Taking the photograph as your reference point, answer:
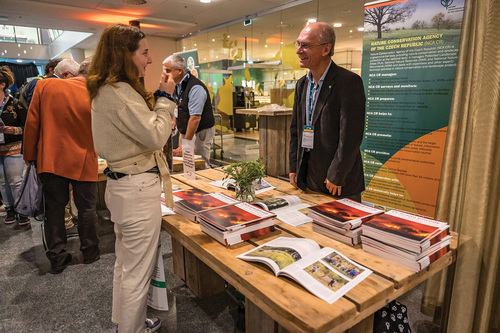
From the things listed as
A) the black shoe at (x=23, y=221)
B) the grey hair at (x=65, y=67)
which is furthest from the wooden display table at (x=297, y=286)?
the black shoe at (x=23, y=221)

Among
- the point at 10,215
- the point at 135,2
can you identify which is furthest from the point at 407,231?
the point at 135,2

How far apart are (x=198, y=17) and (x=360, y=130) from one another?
667 cm

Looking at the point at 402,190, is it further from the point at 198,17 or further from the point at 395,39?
the point at 198,17

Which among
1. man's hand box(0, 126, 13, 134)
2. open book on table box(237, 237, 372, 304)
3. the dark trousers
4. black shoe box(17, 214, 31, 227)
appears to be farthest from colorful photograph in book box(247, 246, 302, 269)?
black shoe box(17, 214, 31, 227)

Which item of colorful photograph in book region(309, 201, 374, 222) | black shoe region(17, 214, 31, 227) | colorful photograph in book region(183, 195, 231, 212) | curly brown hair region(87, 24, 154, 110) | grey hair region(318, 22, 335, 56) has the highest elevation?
grey hair region(318, 22, 335, 56)

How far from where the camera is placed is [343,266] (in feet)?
3.46

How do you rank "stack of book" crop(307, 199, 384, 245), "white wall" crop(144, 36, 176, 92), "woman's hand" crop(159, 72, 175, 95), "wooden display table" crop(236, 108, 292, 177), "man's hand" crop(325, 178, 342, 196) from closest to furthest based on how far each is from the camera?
1. "stack of book" crop(307, 199, 384, 245)
2. "woman's hand" crop(159, 72, 175, 95)
3. "man's hand" crop(325, 178, 342, 196)
4. "wooden display table" crop(236, 108, 292, 177)
5. "white wall" crop(144, 36, 176, 92)

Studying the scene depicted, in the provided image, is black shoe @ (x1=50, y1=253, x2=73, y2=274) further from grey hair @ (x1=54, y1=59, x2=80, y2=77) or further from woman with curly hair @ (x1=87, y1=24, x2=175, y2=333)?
grey hair @ (x1=54, y1=59, x2=80, y2=77)

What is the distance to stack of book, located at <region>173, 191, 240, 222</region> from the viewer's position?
1.56 meters

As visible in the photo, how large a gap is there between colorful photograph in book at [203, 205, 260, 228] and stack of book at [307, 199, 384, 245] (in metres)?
0.27

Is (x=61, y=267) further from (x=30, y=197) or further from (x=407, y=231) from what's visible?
(x=407, y=231)

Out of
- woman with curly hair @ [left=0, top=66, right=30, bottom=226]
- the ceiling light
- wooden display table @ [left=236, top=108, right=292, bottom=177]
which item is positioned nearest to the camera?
woman with curly hair @ [left=0, top=66, right=30, bottom=226]

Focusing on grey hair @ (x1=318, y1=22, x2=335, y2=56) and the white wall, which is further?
the white wall

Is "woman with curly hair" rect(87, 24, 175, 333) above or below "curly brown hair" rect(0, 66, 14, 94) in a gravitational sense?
below
